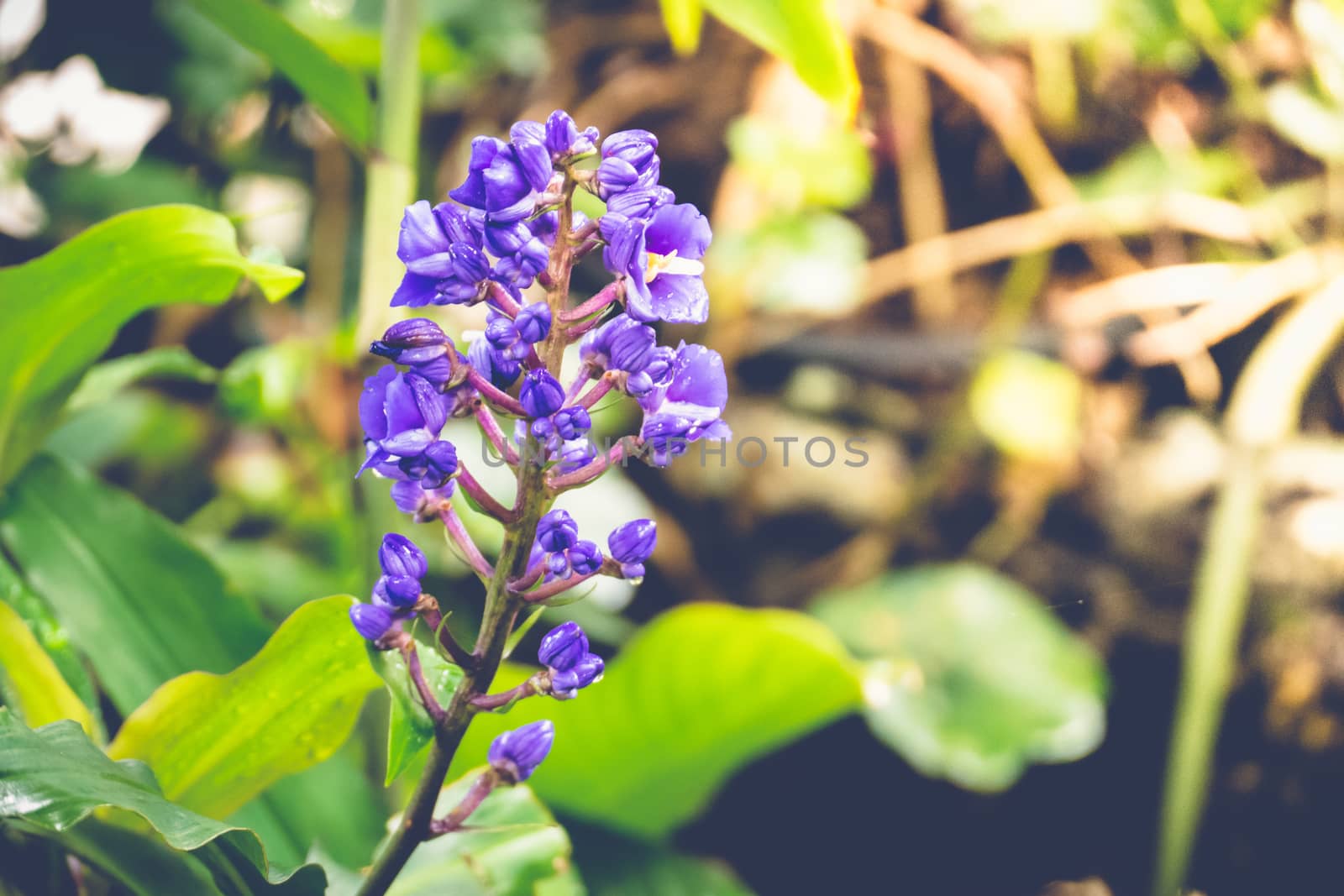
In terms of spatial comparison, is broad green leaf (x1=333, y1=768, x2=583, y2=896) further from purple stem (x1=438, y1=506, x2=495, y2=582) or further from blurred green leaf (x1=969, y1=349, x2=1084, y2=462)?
blurred green leaf (x1=969, y1=349, x2=1084, y2=462)

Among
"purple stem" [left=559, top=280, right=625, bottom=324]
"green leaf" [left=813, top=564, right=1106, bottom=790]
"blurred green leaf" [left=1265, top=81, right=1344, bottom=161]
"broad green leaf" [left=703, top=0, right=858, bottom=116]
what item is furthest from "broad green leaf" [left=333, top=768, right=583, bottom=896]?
"blurred green leaf" [left=1265, top=81, right=1344, bottom=161]

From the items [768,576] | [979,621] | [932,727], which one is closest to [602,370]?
[932,727]

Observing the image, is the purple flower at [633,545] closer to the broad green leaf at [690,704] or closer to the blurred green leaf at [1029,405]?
the broad green leaf at [690,704]

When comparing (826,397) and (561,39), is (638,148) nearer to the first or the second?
(826,397)

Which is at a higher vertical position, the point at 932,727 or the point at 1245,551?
the point at 1245,551

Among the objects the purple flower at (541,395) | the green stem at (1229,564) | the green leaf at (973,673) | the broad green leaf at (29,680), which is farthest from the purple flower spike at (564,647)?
the green stem at (1229,564)

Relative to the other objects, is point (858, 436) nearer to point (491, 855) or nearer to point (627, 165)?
point (491, 855)
